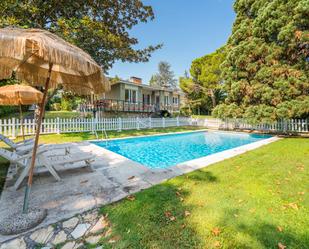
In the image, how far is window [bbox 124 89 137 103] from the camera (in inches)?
867

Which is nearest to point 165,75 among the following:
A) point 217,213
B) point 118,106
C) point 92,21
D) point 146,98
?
point 146,98

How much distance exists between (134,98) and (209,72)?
13572 millimetres

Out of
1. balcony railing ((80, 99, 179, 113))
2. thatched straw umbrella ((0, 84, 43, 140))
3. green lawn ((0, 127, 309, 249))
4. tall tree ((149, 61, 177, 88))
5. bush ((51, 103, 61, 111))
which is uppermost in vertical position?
tall tree ((149, 61, 177, 88))

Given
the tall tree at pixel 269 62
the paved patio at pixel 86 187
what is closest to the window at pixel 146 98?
the tall tree at pixel 269 62

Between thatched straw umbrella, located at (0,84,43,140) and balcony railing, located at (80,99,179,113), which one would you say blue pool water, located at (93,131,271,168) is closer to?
thatched straw umbrella, located at (0,84,43,140)

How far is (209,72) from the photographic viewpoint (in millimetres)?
28469

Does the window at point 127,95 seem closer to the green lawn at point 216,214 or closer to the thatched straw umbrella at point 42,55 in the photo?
the thatched straw umbrella at point 42,55

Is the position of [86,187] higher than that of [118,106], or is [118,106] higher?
[118,106]

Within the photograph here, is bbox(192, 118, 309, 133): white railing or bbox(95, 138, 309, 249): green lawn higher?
bbox(192, 118, 309, 133): white railing

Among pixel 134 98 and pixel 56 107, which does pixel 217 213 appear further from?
pixel 56 107

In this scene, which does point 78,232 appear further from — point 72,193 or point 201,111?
point 201,111

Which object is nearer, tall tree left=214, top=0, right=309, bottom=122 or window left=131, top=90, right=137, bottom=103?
tall tree left=214, top=0, right=309, bottom=122

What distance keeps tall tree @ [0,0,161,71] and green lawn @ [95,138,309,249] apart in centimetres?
955

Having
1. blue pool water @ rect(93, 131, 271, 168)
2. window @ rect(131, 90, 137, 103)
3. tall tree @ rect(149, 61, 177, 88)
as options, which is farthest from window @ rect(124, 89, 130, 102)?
tall tree @ rect(149, 61, 177, 88)
